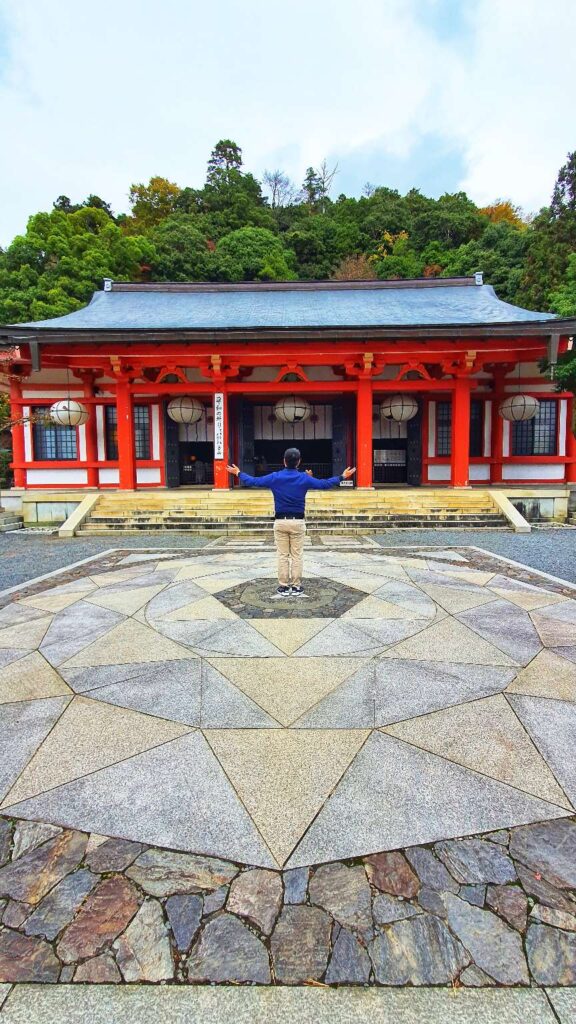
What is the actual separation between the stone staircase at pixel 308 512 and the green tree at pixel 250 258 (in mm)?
24648

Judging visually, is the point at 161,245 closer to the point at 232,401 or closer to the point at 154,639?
the point at 232,401

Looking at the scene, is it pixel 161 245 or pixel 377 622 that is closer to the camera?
pixel 377 622

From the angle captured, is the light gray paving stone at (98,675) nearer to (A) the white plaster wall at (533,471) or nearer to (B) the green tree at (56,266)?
(A) the white plaster wall at (533,471)

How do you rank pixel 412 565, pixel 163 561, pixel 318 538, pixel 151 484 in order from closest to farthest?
pixel 412 565, pixel 163 561, pixel 318 538, pixel 151 484

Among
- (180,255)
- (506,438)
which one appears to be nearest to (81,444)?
(506,438)

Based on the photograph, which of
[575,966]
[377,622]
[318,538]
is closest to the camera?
[575,966]

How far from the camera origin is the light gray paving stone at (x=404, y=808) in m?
1.90

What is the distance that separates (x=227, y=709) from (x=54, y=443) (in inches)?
576

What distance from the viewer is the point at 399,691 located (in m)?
3.10

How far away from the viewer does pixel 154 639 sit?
4055mm

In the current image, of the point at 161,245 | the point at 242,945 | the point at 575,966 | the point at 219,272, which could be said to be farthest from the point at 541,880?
the point at 161,245

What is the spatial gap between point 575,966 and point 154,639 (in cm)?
330

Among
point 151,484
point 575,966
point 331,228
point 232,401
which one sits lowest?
point 575,966

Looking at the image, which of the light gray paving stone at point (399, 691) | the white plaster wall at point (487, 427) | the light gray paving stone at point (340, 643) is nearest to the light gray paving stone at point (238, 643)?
the light gray paving stone at point (340, 643)
